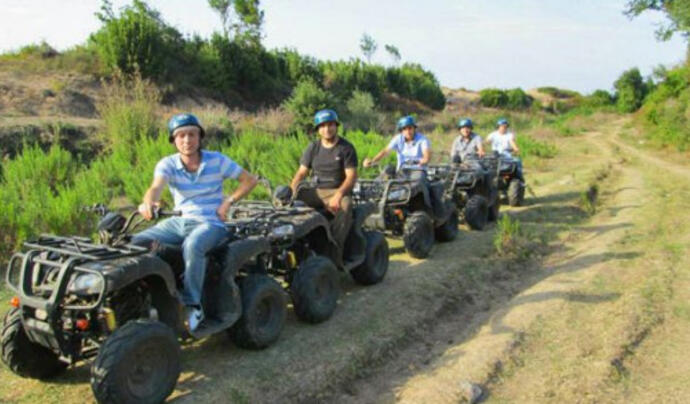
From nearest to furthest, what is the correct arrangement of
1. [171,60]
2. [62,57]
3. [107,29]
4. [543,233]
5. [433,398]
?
[433,398]
[543,233]
[107,29]
[62,57]
[171,60]

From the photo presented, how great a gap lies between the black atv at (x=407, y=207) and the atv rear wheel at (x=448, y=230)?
0.07 meters

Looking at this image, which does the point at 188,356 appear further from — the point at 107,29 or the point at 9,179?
the point at 107,29

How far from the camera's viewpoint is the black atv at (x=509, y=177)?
12789mm

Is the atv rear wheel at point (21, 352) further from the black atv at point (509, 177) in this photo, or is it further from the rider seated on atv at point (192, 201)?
the black atv at point (509, 177)

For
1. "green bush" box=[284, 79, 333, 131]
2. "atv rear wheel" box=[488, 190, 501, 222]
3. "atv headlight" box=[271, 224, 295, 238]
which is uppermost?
"green bush" box=[284, 79, 333, 131]

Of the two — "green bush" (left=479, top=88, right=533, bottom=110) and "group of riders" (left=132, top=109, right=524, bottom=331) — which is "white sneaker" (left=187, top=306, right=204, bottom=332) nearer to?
"group of riders" (left=132, top=109, right=524, bottom=331)

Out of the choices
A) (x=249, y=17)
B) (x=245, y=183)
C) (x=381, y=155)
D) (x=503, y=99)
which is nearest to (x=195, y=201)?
(x=245, y=183)

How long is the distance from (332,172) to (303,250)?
3.85 ft

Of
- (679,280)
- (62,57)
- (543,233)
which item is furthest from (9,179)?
(62,57)

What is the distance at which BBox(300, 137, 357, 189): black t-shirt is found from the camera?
22.9ft

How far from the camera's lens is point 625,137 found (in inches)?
1268

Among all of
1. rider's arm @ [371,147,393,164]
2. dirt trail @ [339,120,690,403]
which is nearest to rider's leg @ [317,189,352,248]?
dirt trail @ [339,120,690,403]

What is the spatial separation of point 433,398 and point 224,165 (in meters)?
2.44

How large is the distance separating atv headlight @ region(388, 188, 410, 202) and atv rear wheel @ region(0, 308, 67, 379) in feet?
16.1
